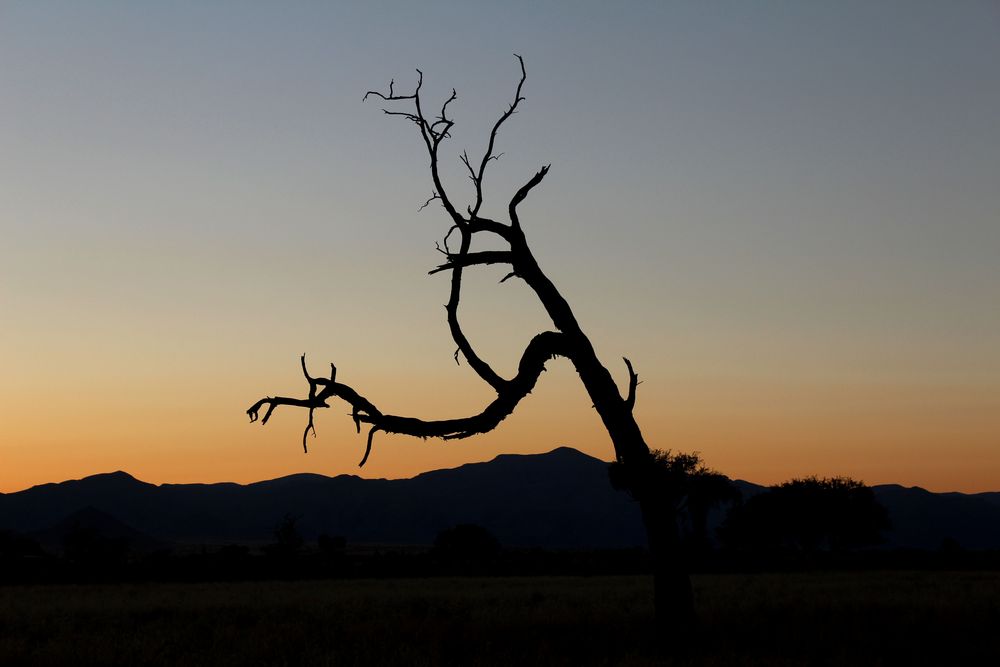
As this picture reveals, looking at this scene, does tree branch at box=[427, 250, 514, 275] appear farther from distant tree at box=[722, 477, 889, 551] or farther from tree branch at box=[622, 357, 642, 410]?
distant tree at box=[722, 477, 889, 551]

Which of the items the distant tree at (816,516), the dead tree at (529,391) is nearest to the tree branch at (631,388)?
the dead tree at (529,391)

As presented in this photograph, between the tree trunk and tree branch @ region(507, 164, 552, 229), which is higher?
tree branch @ region(507, 164, 552, 229)

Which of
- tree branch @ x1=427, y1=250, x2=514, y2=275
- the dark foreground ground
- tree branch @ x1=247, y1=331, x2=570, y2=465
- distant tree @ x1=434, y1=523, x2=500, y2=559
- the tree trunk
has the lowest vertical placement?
the dark foreground ground

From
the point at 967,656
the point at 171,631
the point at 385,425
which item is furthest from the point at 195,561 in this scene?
the point at 967,656

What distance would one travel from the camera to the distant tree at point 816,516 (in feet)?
311

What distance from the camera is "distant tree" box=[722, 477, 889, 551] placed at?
94.7 metres

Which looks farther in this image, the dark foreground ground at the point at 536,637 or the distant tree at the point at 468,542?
the distant tree at the point at 468,542

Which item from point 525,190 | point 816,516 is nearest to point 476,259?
point 525,190

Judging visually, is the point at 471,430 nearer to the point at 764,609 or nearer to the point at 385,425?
the point at 385,425

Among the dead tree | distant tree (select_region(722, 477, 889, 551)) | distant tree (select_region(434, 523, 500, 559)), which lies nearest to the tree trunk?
the dead tree

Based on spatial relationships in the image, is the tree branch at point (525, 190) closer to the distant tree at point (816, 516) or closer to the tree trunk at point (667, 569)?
the tree trunk at point (667, 569)

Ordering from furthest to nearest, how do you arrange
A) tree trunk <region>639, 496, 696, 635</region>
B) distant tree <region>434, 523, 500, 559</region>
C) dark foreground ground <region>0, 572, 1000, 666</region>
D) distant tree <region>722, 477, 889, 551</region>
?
distant tree <region>434, 523, 500, 559</region> < distant tree <region>722, 477, 889, 551</region> < tree trunk <region>639, 496, 696, 635</region> < dark foreground ground <region>0, 572, 1000, 666</region>

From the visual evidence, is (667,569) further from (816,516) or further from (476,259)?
(816,516)

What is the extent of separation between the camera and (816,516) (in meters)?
95.3
